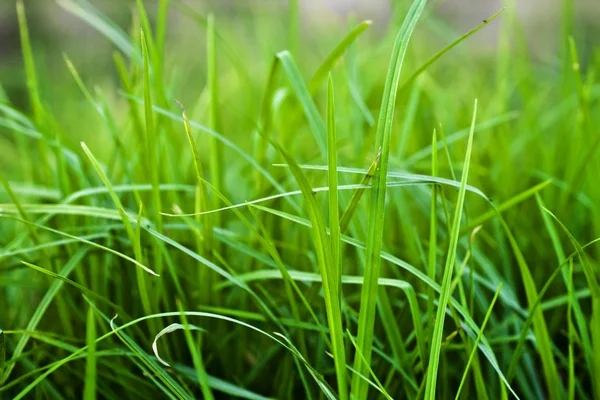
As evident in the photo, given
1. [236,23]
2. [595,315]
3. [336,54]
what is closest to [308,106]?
[336,54]

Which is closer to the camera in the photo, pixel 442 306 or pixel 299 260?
pixel 442 306

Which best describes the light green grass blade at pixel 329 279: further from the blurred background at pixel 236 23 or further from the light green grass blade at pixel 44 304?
the blurred background at pixel 236 23

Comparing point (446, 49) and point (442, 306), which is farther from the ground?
point (446, 49)

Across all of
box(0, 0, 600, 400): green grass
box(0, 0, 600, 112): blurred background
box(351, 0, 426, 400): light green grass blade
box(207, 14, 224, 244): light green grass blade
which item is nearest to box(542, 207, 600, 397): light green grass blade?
box(0, 0, 600, 400): green grass

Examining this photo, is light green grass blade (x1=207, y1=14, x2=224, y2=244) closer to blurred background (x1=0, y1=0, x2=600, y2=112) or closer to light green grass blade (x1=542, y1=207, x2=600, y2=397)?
light green grass blade (x1=542, y1=207, x2=600, y2=397)

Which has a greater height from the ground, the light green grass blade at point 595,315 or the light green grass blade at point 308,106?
the light green grass blade at point 308,106

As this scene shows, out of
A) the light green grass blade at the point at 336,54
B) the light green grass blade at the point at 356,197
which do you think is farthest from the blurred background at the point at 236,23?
the light green grass blade at the point at 356,197

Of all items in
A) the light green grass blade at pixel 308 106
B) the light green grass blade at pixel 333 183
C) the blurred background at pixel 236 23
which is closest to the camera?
the light green grass blade at pixel 333 183

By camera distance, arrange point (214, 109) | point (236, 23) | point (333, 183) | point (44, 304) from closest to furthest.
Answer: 1. point (333, 183)
2. point (44, 304)
3. point (214, 109)
4. point (236, 23)

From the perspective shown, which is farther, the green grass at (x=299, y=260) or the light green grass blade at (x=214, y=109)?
the light green grass blade at (x=214, y=109)

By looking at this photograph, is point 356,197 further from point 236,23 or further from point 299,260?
point 236,23
